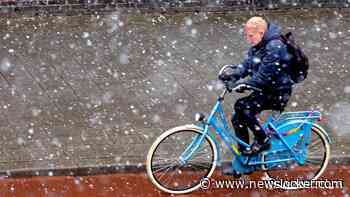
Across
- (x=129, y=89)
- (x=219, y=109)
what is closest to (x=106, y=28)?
(x=129, y=89)

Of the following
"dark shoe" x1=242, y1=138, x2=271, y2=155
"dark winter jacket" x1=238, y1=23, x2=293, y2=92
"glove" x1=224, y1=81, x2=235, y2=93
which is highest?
"dark winter jacket" x1=238, y1=23, x2=293, y2=92

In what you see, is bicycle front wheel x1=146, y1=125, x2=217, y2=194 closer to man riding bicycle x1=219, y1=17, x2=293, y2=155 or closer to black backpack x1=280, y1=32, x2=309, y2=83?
man riding bicycle x1=219, y1=17, x2=293, y2=155

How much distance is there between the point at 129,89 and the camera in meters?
9.66

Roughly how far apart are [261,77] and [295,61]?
15.7 inches

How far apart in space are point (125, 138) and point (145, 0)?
5.10m

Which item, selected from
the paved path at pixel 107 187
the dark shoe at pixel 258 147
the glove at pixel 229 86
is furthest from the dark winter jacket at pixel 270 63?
the paved path at pixel 107 187

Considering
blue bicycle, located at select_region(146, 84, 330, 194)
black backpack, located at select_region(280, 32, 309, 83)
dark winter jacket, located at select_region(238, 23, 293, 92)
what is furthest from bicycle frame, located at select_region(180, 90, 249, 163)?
black backpack, located at select_region(280, 32, 309, 83)

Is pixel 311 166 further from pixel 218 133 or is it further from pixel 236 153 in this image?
pixel 218 133

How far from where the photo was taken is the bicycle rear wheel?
7.29 m

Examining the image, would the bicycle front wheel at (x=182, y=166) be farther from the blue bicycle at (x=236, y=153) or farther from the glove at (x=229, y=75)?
the glove at (x=229, y=75)

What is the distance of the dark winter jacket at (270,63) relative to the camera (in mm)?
6461

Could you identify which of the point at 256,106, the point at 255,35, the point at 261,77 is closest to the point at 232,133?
the point at 256,106

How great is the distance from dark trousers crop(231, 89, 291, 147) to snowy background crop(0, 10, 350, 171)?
147 cm

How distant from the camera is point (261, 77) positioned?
6520 millimetres
